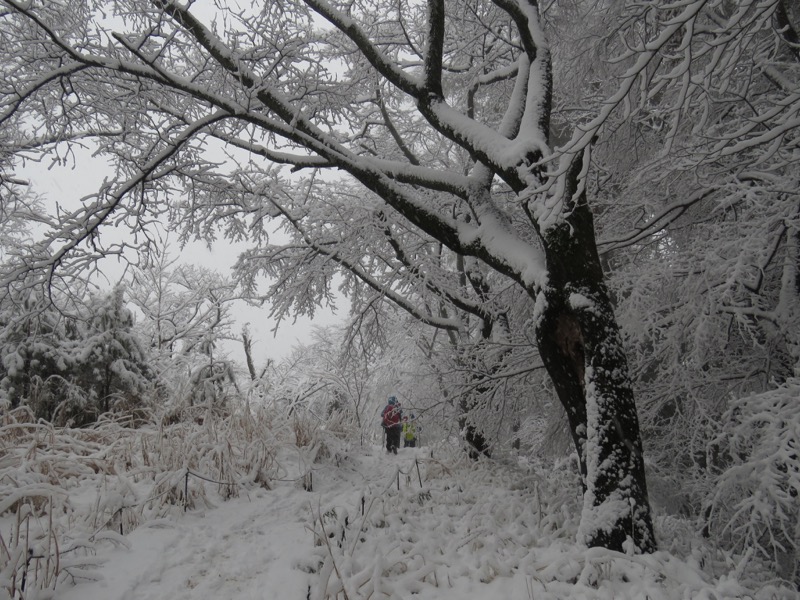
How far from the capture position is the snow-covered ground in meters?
2.31

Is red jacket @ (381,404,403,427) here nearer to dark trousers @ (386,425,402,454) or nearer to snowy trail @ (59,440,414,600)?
dark trousers @ (386,425,402,454)

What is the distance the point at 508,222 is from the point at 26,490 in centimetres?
387

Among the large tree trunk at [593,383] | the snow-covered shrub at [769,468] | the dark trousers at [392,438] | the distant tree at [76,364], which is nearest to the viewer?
the snow-covered shrub at [769,468]

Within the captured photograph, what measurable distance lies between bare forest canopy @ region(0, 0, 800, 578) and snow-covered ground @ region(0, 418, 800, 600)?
0.41 meters

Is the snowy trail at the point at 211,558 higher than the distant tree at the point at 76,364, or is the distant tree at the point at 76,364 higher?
the distant tree at the point at 76,364

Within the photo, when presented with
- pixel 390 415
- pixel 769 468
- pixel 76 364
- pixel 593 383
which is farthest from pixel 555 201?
pixel 76 364

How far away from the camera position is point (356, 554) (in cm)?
287

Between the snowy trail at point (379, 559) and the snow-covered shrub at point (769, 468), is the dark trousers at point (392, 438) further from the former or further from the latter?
the snow-covered shrub at point (769, 468)

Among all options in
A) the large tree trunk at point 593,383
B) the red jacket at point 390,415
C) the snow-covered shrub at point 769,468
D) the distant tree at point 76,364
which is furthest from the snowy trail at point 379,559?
the distant tree at point 76,364

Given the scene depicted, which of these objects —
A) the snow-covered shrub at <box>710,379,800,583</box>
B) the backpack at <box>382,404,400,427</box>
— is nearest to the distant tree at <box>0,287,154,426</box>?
the backpack at <box>382,404,400,427</box>

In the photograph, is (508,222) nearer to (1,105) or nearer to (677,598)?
(677,598)

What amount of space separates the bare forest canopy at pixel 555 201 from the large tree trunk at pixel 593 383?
0.05ft

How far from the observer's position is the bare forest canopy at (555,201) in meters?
3.00

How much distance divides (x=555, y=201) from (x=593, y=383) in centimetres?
153
